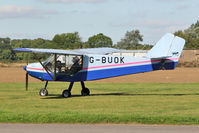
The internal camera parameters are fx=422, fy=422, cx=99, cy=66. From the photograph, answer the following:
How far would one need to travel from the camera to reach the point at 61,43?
513 feet

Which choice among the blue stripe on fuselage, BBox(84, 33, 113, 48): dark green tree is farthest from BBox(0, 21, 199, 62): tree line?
the blue stripe on fuselage

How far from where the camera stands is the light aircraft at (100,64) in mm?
21922

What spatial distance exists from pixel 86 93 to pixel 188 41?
3993 inches

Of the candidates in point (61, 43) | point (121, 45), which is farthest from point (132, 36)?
point (61, 43)

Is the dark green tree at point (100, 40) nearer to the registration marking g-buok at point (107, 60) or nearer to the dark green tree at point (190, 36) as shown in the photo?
the dark green tree at point (190, 36)

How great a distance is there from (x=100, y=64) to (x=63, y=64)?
1951 millimetres

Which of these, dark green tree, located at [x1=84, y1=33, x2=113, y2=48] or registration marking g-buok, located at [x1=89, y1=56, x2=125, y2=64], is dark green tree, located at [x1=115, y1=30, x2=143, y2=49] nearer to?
dark green tree, located at [x1=84, y1=33, x2=113, y2=48]

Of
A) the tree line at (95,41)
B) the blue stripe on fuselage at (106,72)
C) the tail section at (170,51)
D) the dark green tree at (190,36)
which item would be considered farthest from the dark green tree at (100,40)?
the tail section at (170,51)

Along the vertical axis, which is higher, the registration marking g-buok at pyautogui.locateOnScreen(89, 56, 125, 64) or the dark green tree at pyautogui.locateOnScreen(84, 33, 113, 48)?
the dark green tree at pyautogui.locateOnScreen(84, 33, 113, 48)

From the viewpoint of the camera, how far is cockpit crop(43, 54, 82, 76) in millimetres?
21875

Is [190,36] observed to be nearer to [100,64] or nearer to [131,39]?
[131,39]

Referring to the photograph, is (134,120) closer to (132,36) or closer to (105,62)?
(105,62)

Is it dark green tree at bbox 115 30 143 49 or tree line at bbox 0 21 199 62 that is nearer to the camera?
tree line at bbox 0 21 199 62

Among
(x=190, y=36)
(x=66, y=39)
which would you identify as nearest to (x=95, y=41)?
(x=66, y=39)
